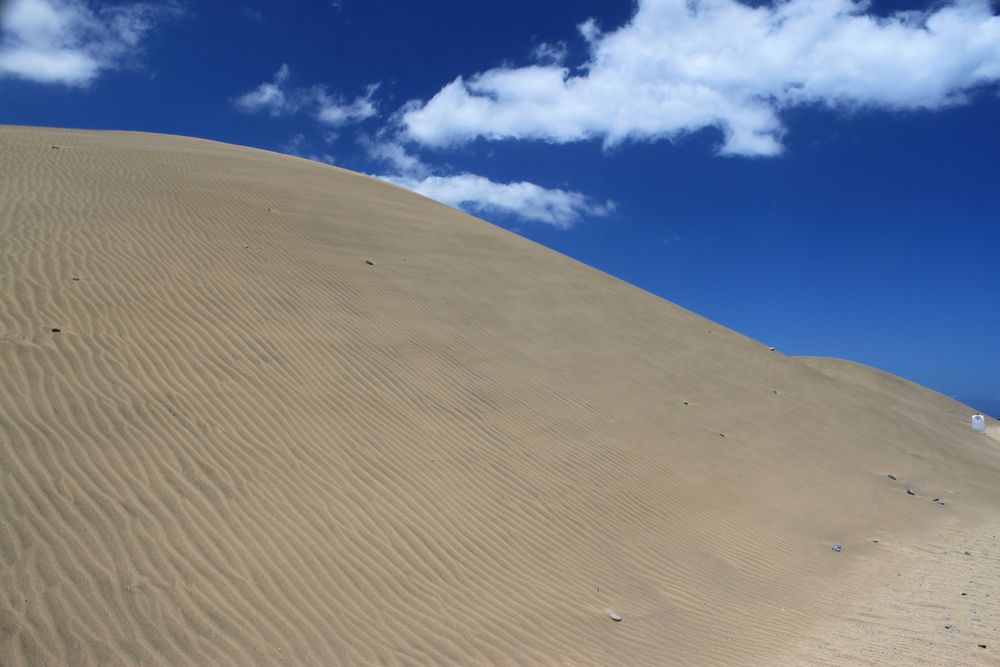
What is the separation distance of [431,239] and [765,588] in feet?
39.1

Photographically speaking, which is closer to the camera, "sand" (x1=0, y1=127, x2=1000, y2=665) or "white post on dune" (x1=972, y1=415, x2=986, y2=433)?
"sand" (x1=0, y1=127, x2=1000, y2=665)

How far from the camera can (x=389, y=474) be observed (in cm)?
803

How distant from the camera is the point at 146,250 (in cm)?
1151

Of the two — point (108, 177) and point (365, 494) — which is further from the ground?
point (108, 177)

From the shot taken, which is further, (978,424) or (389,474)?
(978,424)

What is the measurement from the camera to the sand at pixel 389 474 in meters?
5.66

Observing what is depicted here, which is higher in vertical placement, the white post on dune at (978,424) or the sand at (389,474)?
the white post on dune at (978,424)

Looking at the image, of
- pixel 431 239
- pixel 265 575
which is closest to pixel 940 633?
pixel 265 575

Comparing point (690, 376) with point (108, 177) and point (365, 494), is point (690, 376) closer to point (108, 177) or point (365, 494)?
point (365, 494)

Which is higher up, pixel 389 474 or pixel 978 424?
pixel 978 424

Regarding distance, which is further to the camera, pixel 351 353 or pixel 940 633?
pixel 351 353

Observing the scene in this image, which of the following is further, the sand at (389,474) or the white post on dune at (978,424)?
the white post on dune at (978,424)

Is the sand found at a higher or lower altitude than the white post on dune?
lower

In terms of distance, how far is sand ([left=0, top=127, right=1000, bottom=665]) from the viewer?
18.6 feet
